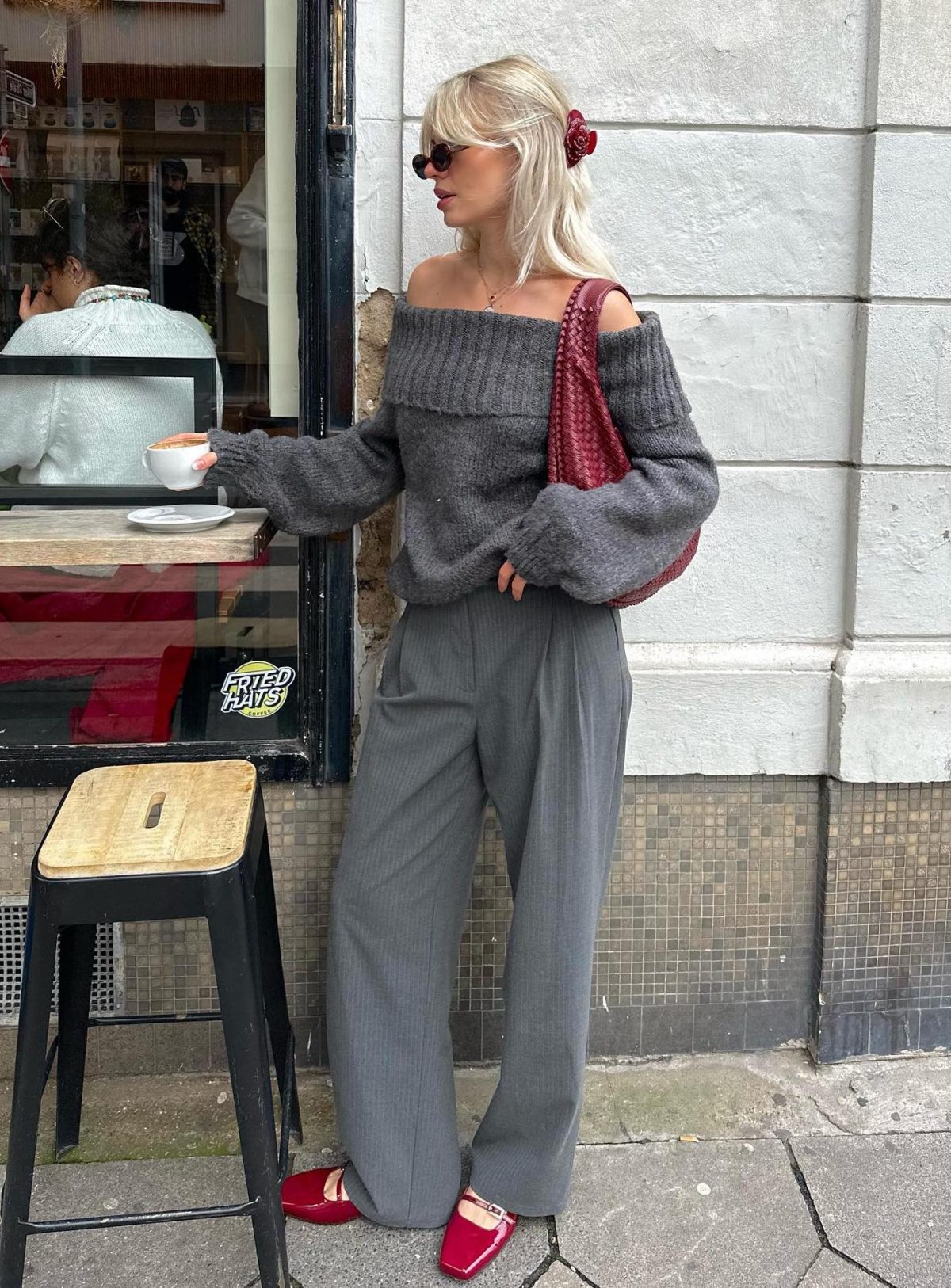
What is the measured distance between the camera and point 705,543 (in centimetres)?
299

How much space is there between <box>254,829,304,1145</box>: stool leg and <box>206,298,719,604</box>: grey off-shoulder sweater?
63cm

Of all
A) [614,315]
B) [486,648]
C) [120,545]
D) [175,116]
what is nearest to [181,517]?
[120,545]

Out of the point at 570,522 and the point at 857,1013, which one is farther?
the point at 857,1013

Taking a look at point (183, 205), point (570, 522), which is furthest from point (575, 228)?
point (183, 205)

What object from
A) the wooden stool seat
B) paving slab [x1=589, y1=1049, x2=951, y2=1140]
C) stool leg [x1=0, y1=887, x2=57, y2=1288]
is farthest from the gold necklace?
paving slab [x1=589, y1=1049, x2=951, y2=1140]

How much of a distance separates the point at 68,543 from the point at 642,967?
162 cm

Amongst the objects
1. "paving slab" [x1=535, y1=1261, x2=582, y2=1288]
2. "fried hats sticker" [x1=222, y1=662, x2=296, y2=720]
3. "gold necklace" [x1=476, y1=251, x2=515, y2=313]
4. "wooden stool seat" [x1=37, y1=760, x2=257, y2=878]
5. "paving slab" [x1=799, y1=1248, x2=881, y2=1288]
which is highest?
"gold necklace" [x1=476, y1=251, x2=515, y2=313]

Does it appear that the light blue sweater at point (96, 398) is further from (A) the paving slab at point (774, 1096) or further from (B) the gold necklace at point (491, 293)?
(A) the paving slab at point (774, 1096)

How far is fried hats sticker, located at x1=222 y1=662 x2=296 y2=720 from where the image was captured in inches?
120

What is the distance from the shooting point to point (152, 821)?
2287 millimetres

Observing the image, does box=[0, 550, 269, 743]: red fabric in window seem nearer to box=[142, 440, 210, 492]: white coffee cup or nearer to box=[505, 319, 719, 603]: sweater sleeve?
box=[142, 440, 210, 492]: white coffee cup

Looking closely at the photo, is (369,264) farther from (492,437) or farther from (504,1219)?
(504,1219)

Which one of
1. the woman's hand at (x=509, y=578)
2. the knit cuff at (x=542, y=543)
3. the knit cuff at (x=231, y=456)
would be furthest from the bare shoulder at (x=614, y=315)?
the knit cuff at (x=231, y=456)

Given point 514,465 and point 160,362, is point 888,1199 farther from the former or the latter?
point 160,362
